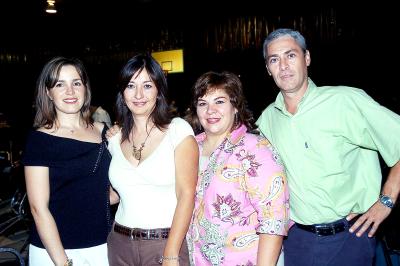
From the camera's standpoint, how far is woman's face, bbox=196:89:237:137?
1.92 metres

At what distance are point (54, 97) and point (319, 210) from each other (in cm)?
176

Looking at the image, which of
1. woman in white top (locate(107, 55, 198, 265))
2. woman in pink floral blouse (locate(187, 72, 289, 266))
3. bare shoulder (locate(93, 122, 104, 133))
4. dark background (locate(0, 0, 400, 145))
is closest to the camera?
woman in pink floral blouse (locate(187, 72, 289, 266))

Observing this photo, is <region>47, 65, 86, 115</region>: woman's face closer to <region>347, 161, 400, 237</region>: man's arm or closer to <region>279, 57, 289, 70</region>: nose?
<region>279, 57, 289, 70</region>: nose

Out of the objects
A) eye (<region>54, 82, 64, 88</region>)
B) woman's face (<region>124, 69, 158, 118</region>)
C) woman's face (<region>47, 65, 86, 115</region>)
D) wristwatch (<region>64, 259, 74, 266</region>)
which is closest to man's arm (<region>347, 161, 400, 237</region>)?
woman's face (<region>124, 69, 158, 118</region>)

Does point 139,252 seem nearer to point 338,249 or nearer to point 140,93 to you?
point 140,93

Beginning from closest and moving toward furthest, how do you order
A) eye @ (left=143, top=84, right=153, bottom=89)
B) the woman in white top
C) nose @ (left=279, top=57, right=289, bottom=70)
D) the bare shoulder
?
the woman in white top, eye @ (left=143, top=84, right=153, bottom=89), nose @ (left=279, top=57, right=289, bottom=70), the bare shoulder

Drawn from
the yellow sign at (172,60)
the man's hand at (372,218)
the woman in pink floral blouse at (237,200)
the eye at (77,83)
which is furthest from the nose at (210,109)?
the yellow sign at (172,60)

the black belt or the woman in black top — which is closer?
the woman in black top

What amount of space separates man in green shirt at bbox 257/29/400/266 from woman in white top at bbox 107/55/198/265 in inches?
26.8

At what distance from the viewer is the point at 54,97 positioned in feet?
6.75

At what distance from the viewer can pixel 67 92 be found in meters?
2.05

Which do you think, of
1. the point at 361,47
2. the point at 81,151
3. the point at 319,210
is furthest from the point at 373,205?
the point at 361,47

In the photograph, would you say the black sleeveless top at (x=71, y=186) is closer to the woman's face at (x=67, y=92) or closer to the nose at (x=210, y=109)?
the woman's face at (x=67, y=92)

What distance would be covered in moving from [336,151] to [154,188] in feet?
3.59
